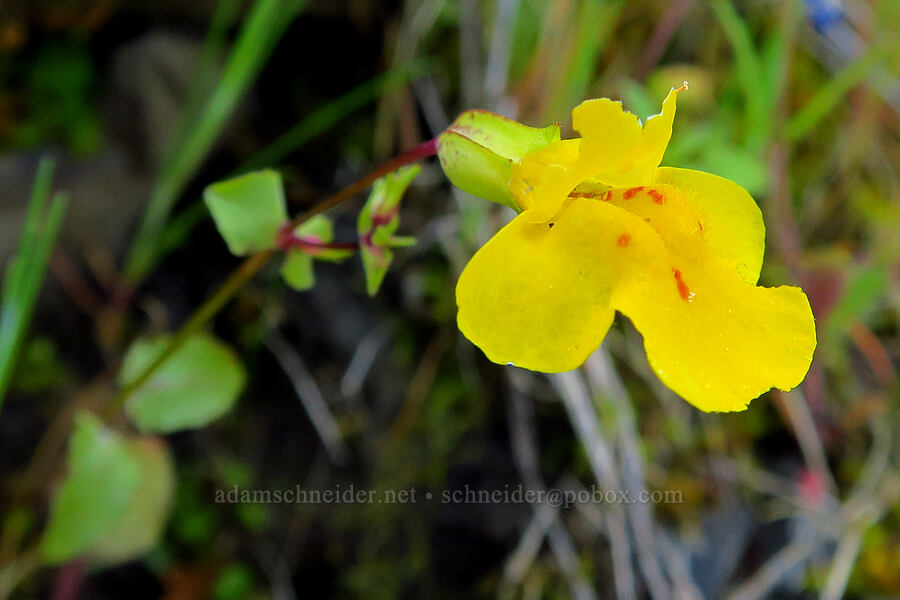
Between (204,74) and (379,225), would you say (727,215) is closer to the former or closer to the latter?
(379,225)

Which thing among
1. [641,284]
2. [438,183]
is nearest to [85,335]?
[438,183]

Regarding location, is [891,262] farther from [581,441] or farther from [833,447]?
[581,441]

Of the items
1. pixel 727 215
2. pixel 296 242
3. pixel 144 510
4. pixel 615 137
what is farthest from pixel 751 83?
pixel 144 510

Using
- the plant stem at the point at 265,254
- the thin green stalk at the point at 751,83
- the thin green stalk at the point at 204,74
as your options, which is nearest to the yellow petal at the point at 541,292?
the plant stem at the point at 265,254

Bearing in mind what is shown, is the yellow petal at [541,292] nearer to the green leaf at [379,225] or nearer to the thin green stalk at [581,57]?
the green leaf at [379,225]

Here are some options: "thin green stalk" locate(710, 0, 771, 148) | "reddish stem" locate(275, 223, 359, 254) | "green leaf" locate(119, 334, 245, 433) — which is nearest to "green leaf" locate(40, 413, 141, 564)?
"green leaf" locate(119, 334, 245, 433)

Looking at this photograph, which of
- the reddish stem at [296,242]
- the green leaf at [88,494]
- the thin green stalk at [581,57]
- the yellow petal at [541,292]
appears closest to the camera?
the yellow petal at [541,292]
